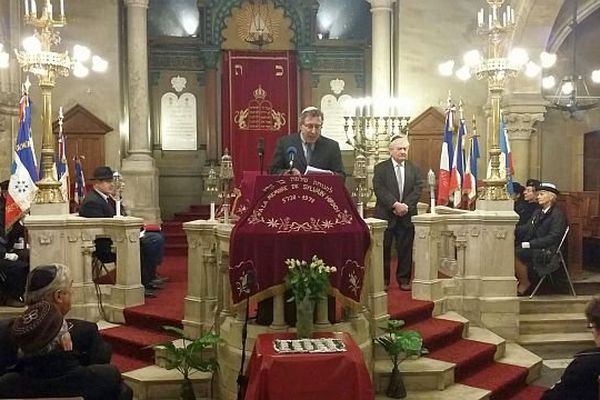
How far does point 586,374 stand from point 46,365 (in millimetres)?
2479

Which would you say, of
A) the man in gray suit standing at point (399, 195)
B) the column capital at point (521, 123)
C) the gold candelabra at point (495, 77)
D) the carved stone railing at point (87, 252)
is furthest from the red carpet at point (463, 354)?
the column capital at point (521, 123)

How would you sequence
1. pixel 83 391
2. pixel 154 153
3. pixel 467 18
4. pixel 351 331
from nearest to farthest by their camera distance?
pixel 83 391
pixel 351 331
pixel 467 18
pixel 154 153

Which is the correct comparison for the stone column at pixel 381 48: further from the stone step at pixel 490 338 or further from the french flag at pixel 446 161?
the stone step at pixel 490 338

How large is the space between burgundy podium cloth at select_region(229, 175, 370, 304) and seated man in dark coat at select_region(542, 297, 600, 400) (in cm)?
188

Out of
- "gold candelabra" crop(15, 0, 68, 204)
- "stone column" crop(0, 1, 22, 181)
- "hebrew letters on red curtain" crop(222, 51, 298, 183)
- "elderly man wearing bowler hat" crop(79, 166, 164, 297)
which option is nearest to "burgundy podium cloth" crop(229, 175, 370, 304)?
"elderly man wearing bowler hat" crop(79, 166, 164, 297)

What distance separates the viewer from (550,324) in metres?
7.45

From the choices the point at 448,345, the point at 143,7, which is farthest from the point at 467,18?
the point at 448,345

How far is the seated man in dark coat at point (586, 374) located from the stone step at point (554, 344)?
13.2ft

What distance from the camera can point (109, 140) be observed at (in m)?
11.1

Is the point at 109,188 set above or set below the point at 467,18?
below

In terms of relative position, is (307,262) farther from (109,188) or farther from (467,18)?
(467,18)

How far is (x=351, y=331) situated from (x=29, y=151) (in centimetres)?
404

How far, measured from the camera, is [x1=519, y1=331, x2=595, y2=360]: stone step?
7.11 metres

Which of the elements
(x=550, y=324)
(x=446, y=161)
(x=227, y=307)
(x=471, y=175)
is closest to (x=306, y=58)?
(x=446, y=161)
